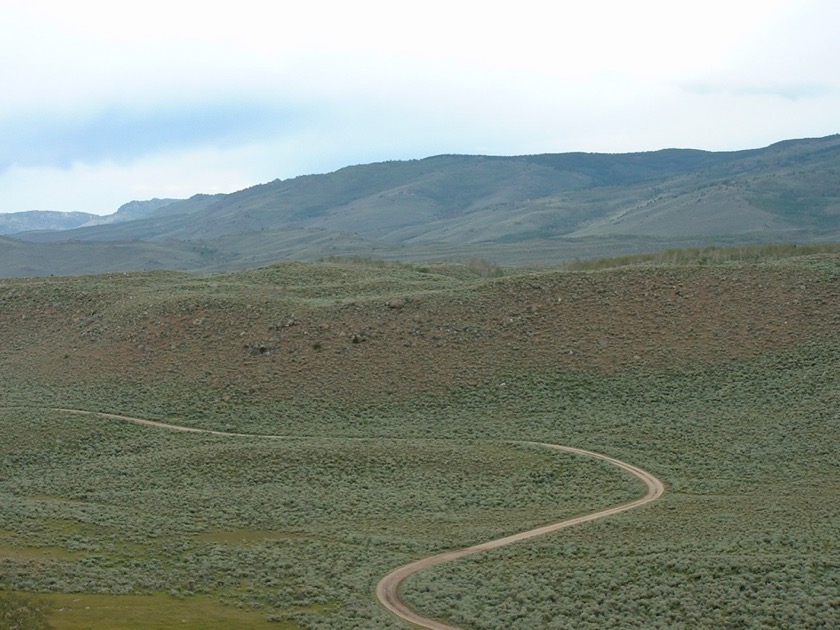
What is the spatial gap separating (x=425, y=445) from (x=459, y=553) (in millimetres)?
14170

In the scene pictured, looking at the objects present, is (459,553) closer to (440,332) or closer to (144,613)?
(144,613)

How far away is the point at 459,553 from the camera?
31.7 meters

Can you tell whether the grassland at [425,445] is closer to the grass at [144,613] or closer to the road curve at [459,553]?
the grass at [144,613]

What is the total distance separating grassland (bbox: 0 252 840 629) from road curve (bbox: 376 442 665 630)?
1.51 ft

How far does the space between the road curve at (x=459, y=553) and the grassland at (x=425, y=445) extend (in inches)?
18.1

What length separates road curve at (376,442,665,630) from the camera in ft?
86.2

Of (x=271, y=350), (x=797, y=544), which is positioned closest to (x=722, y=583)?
(x=797, y=544)

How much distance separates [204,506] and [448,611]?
14.1m

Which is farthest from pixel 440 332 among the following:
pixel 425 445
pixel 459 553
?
pixel 459 553

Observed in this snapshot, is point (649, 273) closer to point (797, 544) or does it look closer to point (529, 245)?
point (797, 544)

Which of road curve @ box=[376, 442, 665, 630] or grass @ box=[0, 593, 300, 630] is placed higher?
grass @ box=[0, 593, 300, 630]

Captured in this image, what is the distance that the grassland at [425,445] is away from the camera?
27359mm

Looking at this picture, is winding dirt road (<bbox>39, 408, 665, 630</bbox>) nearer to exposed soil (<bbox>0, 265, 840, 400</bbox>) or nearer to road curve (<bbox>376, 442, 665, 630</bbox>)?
road curve (<bbox>376, 442, 665, 630</bbox>)

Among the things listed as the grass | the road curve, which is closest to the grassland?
the grass
